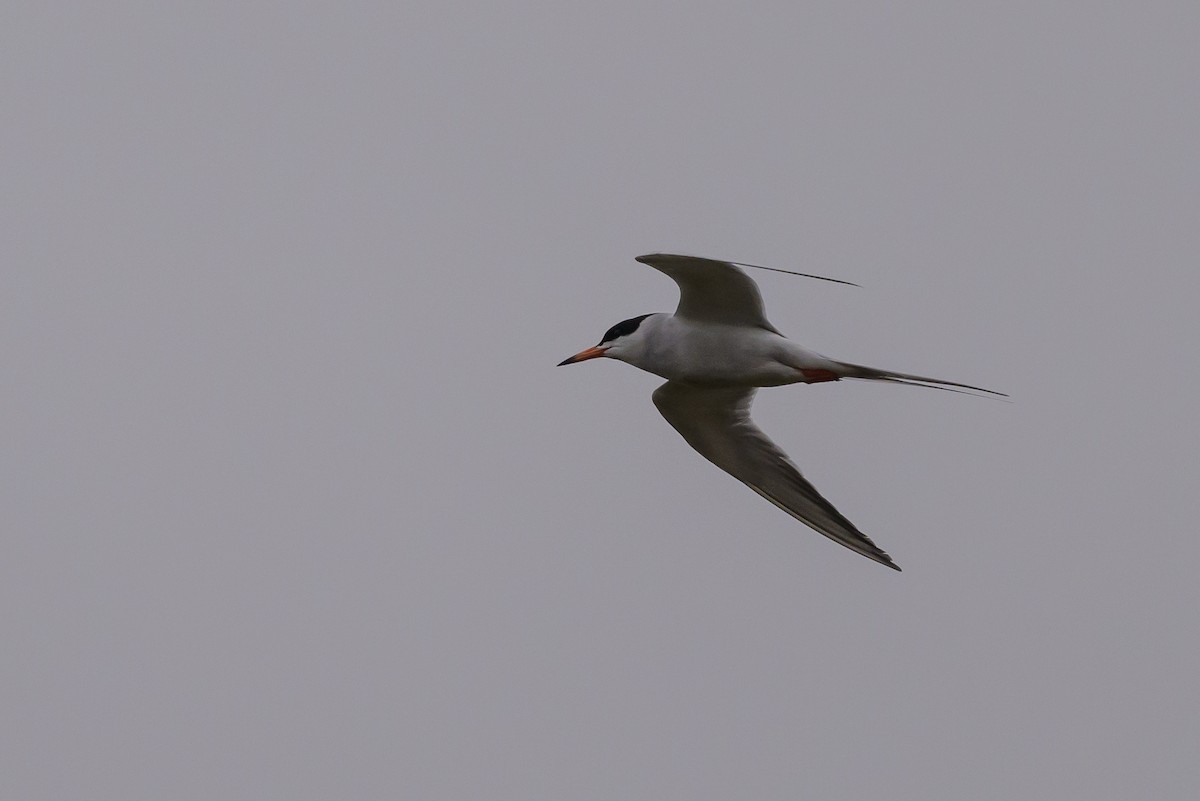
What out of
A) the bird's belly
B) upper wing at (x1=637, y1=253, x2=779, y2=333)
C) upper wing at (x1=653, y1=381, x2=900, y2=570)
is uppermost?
upper wing at (x1=637, y1=253, x2=779, y2=333)

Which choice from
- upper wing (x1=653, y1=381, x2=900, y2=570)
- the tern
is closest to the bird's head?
the tern

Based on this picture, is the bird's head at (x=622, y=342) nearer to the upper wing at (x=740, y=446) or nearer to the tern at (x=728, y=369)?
the tern at (x=728, y=369)

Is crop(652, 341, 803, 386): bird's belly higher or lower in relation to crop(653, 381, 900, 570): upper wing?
higher

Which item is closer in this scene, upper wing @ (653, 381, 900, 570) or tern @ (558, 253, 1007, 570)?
tern @ (558, 253, 1007, 570)

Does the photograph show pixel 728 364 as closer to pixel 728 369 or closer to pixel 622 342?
pixel 728 369

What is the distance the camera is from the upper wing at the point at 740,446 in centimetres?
1100

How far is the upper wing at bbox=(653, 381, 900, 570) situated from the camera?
11.0m

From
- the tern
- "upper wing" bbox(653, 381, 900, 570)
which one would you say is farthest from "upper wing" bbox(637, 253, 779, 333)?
"upper wing" bbox(653, 381, 900, 570)

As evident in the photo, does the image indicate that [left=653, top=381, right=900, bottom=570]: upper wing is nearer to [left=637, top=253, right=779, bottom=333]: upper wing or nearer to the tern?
the tern

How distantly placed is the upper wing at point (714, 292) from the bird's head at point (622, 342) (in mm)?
333

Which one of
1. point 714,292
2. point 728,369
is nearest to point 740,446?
point 728,369

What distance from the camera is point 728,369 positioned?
10.1m

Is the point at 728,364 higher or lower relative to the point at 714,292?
lower

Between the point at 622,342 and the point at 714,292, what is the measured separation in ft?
2.90
